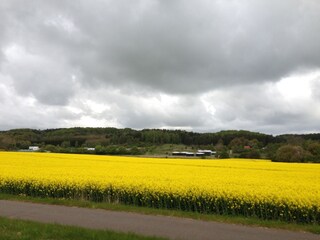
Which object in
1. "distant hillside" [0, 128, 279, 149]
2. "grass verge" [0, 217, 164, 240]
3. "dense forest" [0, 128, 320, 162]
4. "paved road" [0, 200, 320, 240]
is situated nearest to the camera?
"grass verge" [0, 217, 164, 240]

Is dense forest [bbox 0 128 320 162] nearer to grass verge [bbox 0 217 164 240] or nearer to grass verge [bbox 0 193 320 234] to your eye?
grass verge [bbox 0 193 320 234]

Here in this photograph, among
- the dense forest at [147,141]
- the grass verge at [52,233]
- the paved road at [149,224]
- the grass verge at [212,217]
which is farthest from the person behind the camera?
the dense forest at [147,141]

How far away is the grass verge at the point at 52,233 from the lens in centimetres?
863

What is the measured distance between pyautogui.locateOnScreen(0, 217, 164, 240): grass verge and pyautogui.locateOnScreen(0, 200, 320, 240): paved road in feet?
3.40

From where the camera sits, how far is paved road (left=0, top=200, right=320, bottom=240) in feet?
32.5

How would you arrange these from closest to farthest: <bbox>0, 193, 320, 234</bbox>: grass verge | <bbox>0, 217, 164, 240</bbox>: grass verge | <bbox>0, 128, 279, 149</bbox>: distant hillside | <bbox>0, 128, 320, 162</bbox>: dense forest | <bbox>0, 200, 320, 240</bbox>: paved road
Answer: <bbox>0, 217, 164, 240</bbox>: grass verge → <bbox>0, 200, 320, 240</bbox>: paved road → <bbox>0, 193, 320, 234</bbox>: grass verge → <bbox>0, 128, 320, 162</bbox>: dense forest → <bbox>0, 128, 279, 149</bbox>: distant hillside

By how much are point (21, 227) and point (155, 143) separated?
107 metres

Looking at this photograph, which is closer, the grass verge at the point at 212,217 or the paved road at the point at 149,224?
the paved road at the point at 149,224

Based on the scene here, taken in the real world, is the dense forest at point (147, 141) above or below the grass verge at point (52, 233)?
above

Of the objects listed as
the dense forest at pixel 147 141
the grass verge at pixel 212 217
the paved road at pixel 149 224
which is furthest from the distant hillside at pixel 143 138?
the paved road at pixel 149 224

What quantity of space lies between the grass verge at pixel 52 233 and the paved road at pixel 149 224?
103cm

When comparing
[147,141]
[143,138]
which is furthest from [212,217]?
[143,138]

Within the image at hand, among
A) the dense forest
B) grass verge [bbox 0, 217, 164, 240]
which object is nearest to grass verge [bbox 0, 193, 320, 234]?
grass verge [bbox 0, 217, 164, 240]

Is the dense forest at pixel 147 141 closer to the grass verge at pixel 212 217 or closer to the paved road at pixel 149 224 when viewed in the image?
the grass verge at pixel 212 217
